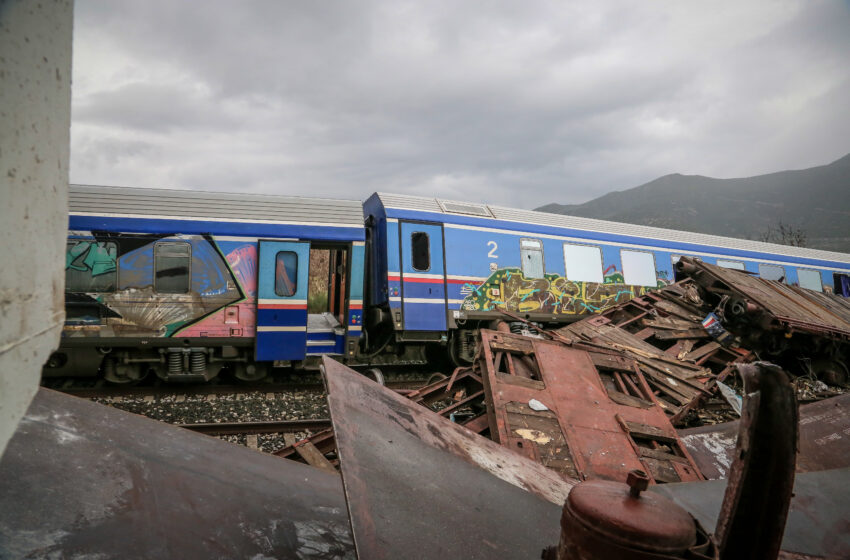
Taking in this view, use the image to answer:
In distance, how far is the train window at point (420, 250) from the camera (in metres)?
10.7

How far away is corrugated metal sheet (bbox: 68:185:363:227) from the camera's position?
8.59 m

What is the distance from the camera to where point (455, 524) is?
1949 mm

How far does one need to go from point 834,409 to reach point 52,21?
5.72 meters

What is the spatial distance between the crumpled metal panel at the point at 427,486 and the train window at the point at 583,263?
9927 mm

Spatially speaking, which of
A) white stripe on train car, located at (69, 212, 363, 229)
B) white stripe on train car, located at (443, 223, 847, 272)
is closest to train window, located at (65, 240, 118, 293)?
white stripe on train car, located at (69, 212, 363, 229)

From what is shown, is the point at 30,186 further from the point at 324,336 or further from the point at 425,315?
the point at 425,315

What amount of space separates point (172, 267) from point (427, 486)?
8016mm

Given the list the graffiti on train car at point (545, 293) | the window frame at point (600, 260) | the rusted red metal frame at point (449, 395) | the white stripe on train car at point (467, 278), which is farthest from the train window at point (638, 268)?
the rusted red metal frame at point (449, 395)

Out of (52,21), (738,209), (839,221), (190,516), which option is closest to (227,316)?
(190,516)

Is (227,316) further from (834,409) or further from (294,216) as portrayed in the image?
(834,409)

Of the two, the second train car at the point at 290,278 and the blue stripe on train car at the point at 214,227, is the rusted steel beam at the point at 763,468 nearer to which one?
the second train car at the point at 290,278

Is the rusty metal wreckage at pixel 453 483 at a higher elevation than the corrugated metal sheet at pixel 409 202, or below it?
below

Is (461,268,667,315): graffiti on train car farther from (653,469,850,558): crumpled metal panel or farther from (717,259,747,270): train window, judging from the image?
(653,469,850,558): crumpled metal panel

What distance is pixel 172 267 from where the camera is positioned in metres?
8.72
